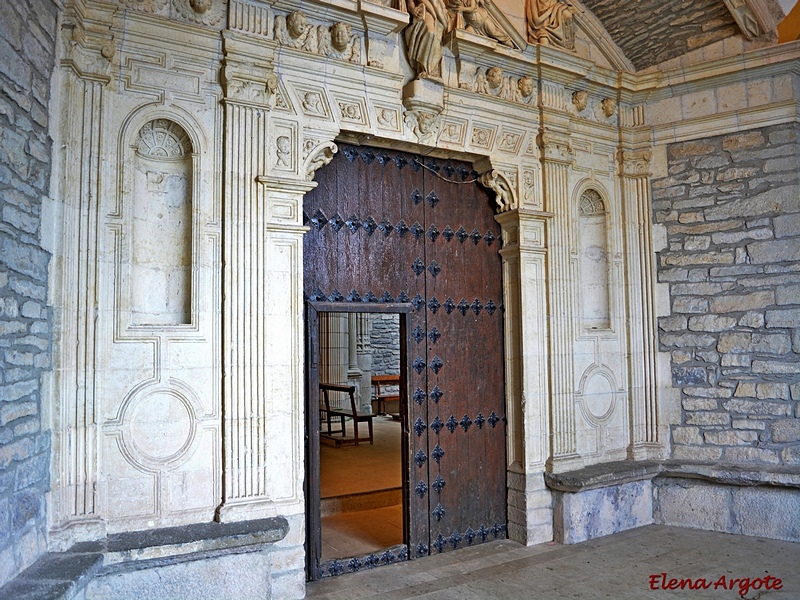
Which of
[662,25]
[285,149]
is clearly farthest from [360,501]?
[662,25]

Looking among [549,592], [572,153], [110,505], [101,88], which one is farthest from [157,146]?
[549,592]

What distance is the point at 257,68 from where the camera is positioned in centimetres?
381

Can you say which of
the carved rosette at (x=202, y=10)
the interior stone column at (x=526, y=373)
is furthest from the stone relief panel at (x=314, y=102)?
the interior stone column at (x=526, y=373)

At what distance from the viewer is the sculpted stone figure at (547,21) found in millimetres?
5062

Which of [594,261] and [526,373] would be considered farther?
[594,261]

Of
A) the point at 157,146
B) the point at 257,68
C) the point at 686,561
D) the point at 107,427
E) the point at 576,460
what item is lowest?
the point at 686,561

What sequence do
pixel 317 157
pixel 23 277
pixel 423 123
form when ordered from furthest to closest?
pixel 423 123 → pixel 317 157 → pixel 23 277

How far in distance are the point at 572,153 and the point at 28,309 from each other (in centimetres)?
416

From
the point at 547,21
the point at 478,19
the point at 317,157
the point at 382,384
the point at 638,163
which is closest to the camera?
the point at 317,157

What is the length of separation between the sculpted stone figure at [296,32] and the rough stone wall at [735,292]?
3328 mm

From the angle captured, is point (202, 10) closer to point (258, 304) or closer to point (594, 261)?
point (258, 304)

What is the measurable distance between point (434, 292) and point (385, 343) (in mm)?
7897

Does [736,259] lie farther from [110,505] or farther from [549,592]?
[110,505]

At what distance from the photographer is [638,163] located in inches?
220
